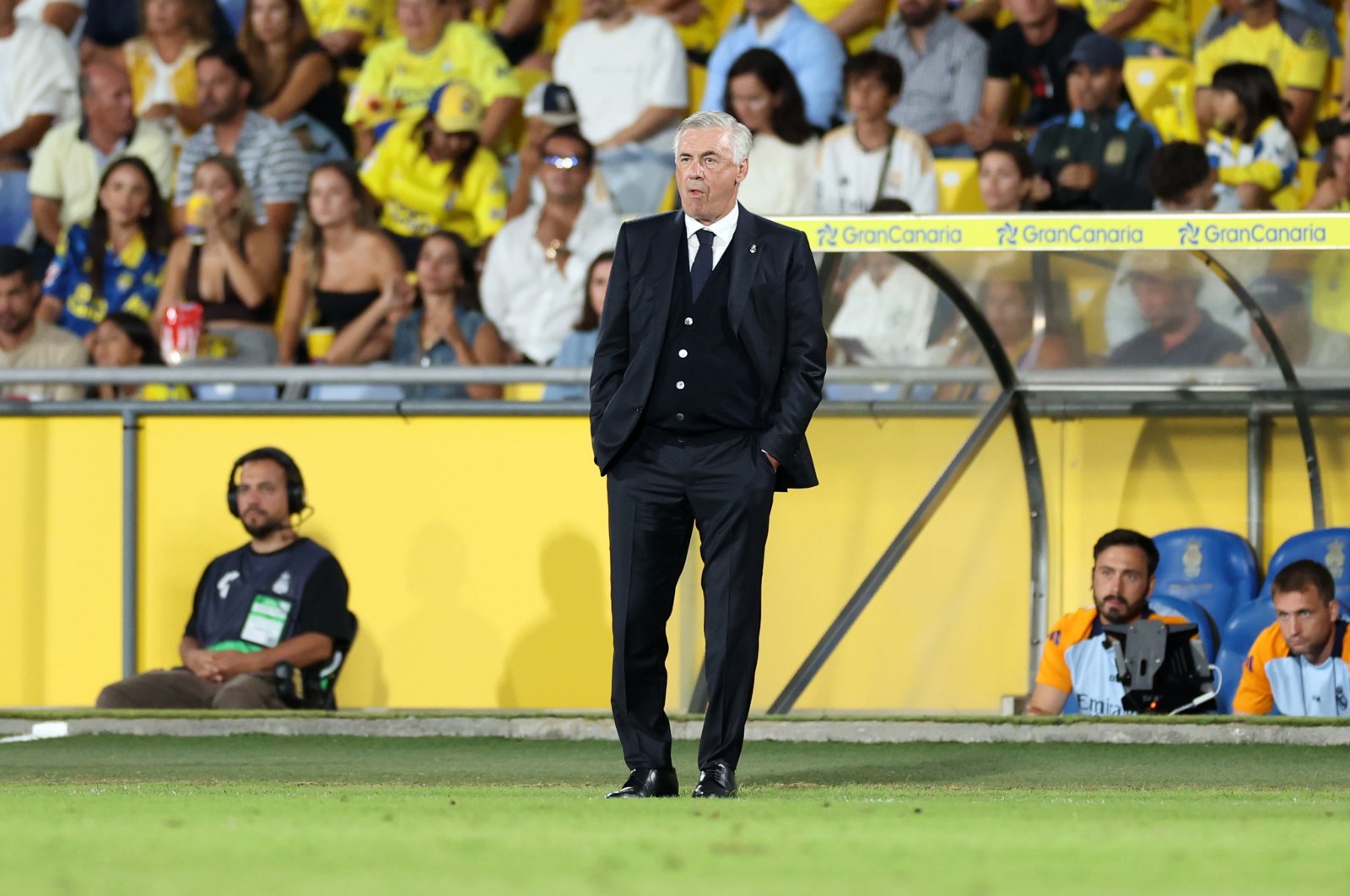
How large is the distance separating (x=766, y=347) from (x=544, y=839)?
206 centimetres

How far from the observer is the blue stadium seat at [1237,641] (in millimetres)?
9383

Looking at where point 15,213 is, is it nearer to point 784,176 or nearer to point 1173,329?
point 784,176

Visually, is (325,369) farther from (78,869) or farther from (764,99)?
(78,869)

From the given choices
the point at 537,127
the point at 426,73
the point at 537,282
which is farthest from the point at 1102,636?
the point at 426,73

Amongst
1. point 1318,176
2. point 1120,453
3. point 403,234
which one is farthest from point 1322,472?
point 403,234

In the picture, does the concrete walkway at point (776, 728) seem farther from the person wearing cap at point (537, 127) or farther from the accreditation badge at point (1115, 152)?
the person wearing cap at point (537, 127)

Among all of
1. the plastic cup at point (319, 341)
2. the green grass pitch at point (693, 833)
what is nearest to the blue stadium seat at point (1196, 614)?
the green grass pitch at point (693, 833)

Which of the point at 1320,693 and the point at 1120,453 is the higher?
the point at 1120,453

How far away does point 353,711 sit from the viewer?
9219 mm

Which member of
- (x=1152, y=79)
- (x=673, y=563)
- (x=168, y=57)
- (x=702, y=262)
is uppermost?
(x=168, y=57)

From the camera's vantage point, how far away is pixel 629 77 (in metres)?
12.4

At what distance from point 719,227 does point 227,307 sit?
713 centimetres

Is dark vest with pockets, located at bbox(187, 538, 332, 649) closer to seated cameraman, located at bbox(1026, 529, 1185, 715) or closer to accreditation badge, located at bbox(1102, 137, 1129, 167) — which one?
seated cameraman, located at bbox(1026, 529, 1185, 715)

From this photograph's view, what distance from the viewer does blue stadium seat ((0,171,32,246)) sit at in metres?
13.5
